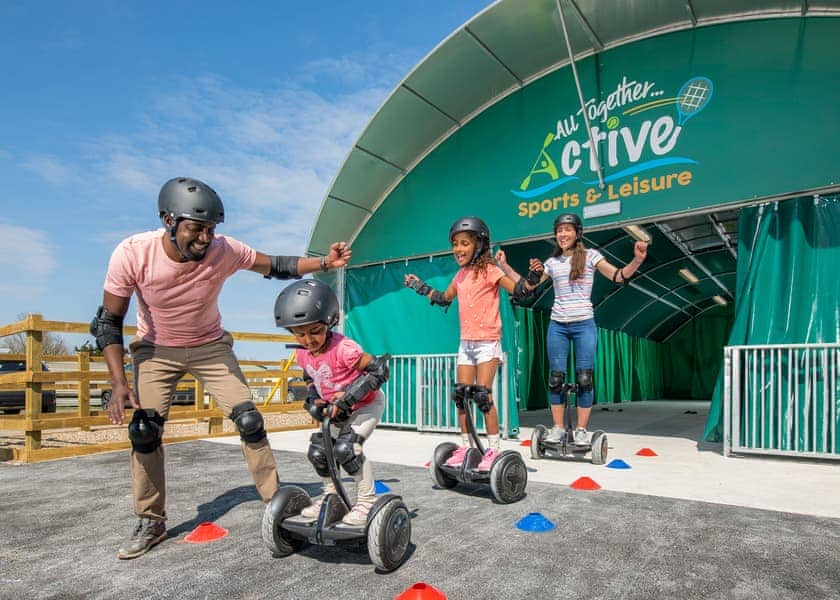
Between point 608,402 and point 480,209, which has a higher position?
point 480,209

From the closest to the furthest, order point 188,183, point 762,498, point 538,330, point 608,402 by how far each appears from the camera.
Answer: point 188,183, point 762,498, point 538,330, point 608,402

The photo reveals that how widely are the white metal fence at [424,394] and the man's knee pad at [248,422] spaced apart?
4.51m

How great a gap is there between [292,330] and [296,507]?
83 centimetres

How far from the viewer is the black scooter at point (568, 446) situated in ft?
16.4

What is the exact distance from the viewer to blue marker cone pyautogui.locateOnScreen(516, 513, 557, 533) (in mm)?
2911

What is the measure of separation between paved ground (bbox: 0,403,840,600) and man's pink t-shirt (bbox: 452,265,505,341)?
111 centimetres

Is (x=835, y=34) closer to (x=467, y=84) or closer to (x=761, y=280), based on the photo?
(x=761, y=280)

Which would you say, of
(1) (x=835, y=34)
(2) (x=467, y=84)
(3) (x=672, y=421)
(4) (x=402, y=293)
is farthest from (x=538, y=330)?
(1) (x=835, y=34)

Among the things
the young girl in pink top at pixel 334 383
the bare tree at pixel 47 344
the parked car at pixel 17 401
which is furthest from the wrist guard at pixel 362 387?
the bare tree at pixel 47 344

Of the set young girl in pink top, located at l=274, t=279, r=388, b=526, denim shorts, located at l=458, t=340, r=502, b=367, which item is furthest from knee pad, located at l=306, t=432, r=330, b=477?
denim shorts, located at l=458, t=340, r=502, b=367

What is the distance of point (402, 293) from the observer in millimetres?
8875

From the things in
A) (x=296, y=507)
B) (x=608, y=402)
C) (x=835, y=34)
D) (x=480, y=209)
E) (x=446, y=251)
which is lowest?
(x=608, y=402)

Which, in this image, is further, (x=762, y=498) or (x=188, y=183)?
(x=762, y=498)

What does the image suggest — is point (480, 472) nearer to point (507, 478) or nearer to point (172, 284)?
point (507, 478)
